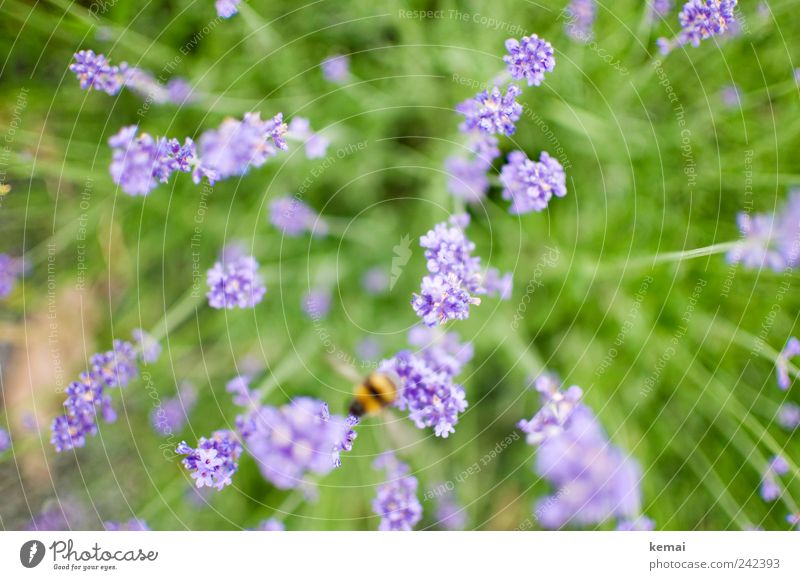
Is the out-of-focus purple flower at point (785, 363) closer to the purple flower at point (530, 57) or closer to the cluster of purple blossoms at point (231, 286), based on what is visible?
the purple flower at point (530, 57)

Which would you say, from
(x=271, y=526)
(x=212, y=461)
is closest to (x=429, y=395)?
(x=212, y=461)

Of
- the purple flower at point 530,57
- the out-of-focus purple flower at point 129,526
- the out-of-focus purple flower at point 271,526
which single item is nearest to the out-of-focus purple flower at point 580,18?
the purple flower at point 530,57

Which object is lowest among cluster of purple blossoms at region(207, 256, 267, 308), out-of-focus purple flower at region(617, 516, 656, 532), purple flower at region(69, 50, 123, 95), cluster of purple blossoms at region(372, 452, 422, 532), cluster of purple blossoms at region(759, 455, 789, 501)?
out-of-focus purple flower at region(617, 516, 656, 532)

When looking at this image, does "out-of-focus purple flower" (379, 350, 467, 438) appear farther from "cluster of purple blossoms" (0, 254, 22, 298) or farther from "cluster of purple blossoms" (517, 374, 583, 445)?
"cluster of purple blossoms" (0, 254, 22, 298)

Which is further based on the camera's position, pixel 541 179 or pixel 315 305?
pixel 315 305

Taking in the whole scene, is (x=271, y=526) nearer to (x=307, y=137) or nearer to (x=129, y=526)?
(x=129, y=526)

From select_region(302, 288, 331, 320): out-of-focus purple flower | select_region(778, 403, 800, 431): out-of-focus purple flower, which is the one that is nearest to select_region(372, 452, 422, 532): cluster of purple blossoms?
select_region(302, 288, 331, 320): out-of-focus purple flower
